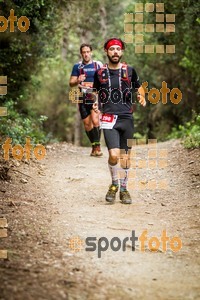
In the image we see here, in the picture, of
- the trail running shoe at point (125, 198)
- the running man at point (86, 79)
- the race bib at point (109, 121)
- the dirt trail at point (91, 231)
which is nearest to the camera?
the dirt trail at point (91, 231)

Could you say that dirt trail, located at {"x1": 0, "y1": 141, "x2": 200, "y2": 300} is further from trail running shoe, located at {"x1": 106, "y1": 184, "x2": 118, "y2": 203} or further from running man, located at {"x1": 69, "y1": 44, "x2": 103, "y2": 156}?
running man, located at {"x1": 69, "y1": 44, "x2": 103, "y2": 156}

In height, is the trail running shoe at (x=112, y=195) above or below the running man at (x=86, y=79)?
below

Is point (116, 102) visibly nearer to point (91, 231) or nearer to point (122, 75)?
point (122, 75)

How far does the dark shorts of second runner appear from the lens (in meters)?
7.91

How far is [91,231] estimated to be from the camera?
6.42 meters

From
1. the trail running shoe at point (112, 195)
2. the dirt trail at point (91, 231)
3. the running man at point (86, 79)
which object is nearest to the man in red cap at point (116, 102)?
the trail running shoe at point (112, 195)

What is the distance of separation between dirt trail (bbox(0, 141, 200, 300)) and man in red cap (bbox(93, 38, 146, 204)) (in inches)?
25.0

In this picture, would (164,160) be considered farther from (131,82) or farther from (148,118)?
(148,118)

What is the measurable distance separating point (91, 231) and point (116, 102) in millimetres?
2299

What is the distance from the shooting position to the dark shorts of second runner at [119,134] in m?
7.91

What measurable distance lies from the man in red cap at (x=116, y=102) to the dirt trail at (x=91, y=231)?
634 mm

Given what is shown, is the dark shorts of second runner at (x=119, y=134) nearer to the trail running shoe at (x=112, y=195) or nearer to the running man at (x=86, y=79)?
the trail running shoe at (x=112, y=195)

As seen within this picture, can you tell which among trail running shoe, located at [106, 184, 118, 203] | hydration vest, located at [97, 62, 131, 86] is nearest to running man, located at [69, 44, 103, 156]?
hydration vest, located at [97, 62, 131, 86]

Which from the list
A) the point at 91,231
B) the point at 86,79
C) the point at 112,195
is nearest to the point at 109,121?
the point at 112,195
